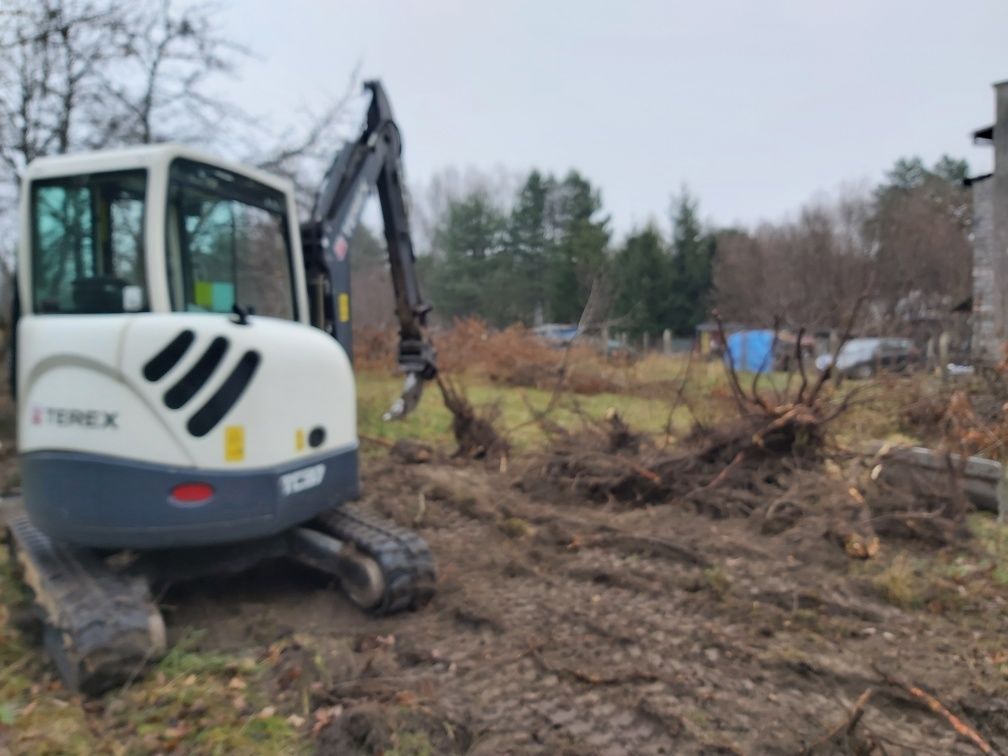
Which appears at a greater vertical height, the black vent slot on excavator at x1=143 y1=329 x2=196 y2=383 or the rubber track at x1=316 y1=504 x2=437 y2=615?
the black vent slot on excavator at x1=143 y1=329 x2=196 y2=383

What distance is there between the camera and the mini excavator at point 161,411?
4.05 metres

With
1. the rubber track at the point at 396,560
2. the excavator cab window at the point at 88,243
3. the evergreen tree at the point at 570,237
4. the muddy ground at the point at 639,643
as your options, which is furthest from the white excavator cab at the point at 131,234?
the evergreen tree at the point at 570,237

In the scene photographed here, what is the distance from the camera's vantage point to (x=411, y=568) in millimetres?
4723

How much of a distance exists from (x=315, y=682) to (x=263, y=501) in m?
0.96

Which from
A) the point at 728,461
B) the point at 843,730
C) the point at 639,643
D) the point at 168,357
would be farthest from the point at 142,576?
the point at 728,461

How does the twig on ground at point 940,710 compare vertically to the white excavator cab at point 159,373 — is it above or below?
below

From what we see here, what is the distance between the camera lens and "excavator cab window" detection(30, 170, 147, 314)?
4.50 meters

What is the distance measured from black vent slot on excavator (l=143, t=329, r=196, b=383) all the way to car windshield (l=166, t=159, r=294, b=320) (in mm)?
482

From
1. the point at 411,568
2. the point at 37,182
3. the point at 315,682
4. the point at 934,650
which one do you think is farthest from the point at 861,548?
the point at 37,182

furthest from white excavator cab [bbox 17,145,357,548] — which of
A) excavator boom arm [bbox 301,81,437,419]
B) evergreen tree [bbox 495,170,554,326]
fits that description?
evergreen tree [bbox 495,170,554,326]

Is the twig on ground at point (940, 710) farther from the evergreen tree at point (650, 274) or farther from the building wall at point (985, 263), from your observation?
the evergreen tree at point (650, 274)

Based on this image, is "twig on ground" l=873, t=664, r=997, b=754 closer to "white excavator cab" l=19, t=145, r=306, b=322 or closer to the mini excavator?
the mini excavator

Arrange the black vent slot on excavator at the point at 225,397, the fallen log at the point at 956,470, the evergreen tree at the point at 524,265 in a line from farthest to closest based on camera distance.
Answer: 1. the evergreen tree at the point at 524,265
2. the fallen log at the point at 956,470
3. the black vent slot on excavator at the point at 225,397

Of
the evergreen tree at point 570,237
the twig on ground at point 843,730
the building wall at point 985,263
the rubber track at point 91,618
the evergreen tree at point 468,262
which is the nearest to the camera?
the twig on ground at point 843,730
